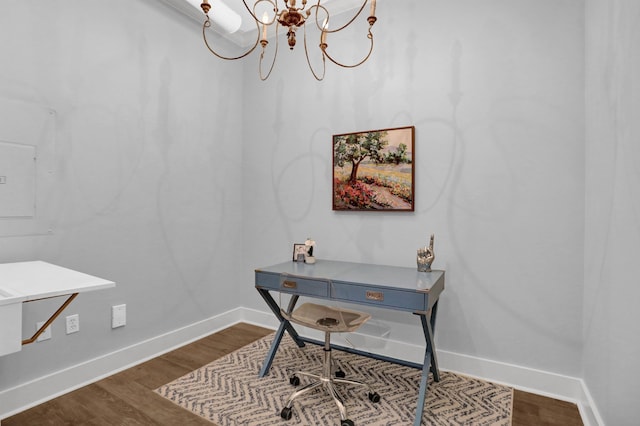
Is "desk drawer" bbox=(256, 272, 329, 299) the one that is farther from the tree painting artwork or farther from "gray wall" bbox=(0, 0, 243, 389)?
"gray wall" bbox=(0, 0, 243, 389)

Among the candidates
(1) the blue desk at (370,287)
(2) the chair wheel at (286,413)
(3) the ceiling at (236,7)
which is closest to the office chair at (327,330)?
(2) the chair wheel at (286,413)

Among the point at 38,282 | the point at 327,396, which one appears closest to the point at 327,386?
the point at 327,396

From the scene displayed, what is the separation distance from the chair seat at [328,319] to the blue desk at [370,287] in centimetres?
12

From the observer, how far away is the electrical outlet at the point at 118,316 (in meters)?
2.37

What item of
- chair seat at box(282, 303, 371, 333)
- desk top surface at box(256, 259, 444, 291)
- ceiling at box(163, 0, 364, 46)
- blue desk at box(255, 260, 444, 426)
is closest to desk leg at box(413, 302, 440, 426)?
blue desk at box(255, 260, 444, 426)

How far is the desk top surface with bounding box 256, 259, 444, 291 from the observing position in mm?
1979

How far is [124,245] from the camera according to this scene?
96.3 inches

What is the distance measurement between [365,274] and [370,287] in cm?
29

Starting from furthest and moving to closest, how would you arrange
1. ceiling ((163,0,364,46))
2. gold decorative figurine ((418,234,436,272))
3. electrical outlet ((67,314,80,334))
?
1. ceiling ((163,0,364,46))
2. gold decorative figurine ((418,234,436,272))
3. electrical outlet ((67,314,80,334))

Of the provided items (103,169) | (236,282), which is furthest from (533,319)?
(103,169)

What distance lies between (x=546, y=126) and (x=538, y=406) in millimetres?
1657

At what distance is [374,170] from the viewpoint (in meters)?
2.66

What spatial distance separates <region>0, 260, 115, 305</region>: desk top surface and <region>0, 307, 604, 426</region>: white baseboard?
72cm

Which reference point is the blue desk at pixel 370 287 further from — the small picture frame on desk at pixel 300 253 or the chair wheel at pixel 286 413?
the chair wheel at pixel 286 413
